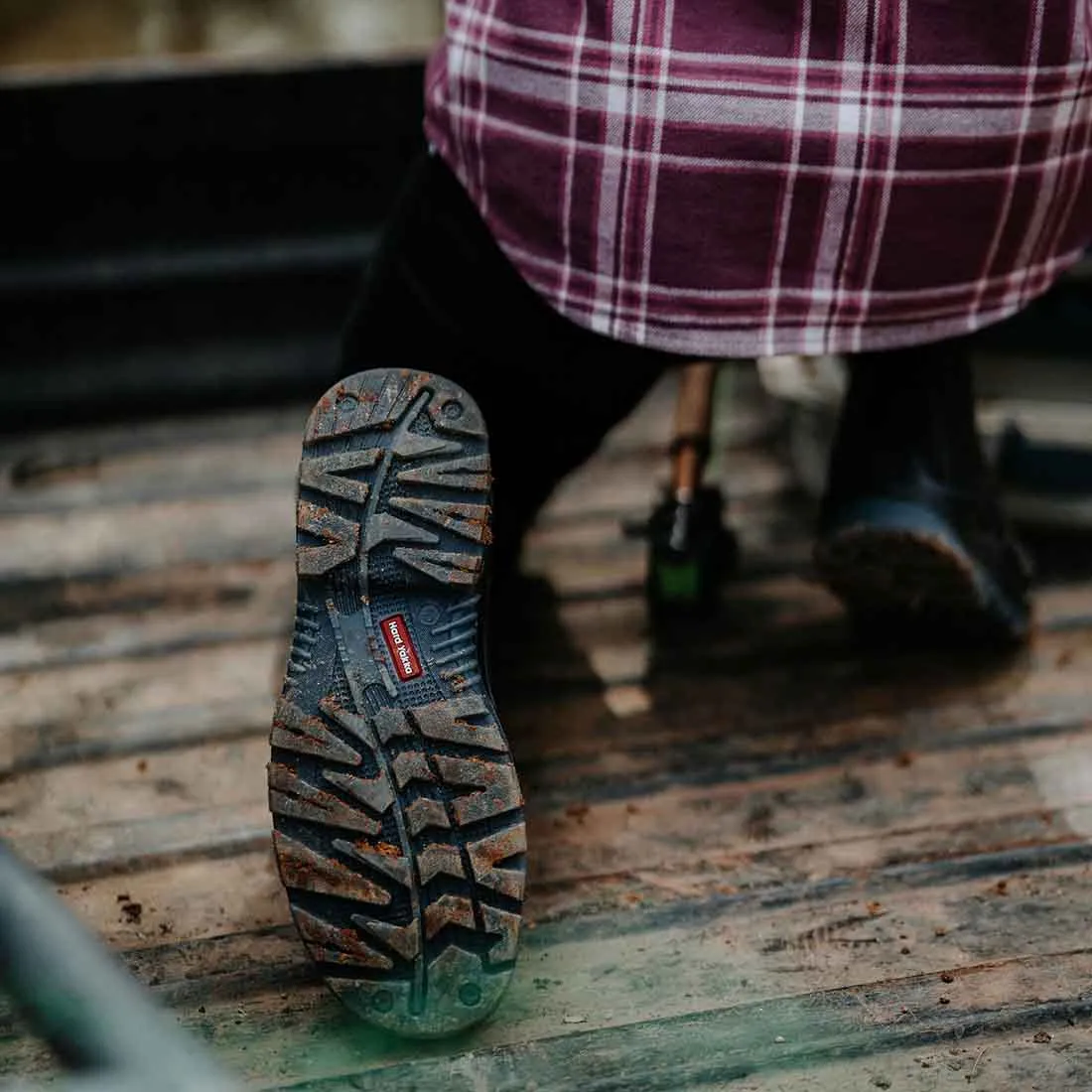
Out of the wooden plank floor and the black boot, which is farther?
the black boot

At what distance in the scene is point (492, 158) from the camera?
0.94 metres

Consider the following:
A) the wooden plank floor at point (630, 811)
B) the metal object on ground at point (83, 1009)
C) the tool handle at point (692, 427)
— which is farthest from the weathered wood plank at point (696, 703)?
the metal object on ground at point (83, 1009)

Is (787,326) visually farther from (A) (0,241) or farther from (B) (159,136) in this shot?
(A) (0,241)

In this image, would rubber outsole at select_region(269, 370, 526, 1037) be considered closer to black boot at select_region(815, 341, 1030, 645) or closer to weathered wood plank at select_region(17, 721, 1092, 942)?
weathered wood plank at select_region(17, 721, 1092, 942)

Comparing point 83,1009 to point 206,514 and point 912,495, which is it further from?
point 206,514

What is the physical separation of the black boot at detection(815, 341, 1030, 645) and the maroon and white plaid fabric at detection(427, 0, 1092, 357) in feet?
0.60

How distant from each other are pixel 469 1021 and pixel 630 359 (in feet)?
1.62

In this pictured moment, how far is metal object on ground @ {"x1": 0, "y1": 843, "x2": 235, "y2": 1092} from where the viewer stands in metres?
0.45

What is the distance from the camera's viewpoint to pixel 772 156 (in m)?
0.87

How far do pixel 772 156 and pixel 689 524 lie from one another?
1.68 ft

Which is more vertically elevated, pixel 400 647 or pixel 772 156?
pixel 772 156

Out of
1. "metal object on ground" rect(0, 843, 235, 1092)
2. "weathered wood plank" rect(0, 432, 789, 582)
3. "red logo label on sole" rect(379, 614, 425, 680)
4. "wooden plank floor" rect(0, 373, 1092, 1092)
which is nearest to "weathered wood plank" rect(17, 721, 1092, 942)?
"wooden plank floor" rect(0, 373, 1092, 1092)

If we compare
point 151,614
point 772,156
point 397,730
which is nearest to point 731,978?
point 397,730

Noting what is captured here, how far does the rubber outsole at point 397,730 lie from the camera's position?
2.82ft
